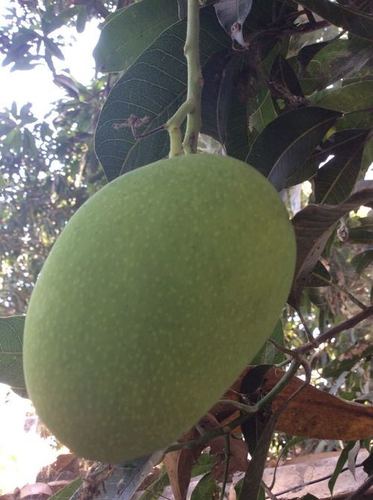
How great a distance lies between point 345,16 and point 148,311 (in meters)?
0.45

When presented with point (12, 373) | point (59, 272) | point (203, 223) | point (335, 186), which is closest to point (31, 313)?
point (59, 272)

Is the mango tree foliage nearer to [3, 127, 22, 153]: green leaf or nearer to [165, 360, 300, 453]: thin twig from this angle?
[165, 360, 300, 453]: thin twig

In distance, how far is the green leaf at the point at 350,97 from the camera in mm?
813

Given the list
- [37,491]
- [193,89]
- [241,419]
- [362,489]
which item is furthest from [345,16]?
[37,491]

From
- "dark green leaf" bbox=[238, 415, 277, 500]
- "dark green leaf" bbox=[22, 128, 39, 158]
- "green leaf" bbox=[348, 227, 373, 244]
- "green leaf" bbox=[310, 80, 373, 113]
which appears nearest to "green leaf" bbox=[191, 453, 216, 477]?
"dark green leaf" bbox=[238, 415, 277, 500]

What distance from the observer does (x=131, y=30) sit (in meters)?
0.86

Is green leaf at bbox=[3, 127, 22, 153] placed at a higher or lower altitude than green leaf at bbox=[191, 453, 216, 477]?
higher

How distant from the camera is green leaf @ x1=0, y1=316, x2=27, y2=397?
0.73 metres

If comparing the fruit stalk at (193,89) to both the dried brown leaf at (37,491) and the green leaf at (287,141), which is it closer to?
the green leaf at (287,141)

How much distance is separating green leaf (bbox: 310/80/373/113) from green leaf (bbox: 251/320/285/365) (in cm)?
30

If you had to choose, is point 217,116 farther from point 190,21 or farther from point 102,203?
point 102,203

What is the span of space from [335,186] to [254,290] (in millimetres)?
408

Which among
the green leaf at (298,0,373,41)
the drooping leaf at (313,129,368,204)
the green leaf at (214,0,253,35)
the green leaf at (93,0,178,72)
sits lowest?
the drooping leaf at (313,129,368,204)

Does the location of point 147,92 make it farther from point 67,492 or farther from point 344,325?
point 67,492
